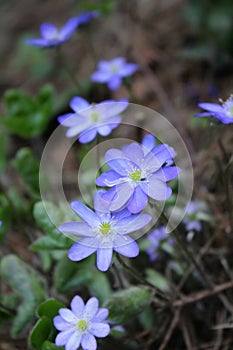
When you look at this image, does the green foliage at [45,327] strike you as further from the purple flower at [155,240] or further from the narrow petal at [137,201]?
the purple flower at [155,240]

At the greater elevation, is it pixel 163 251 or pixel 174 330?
pixel 163 251

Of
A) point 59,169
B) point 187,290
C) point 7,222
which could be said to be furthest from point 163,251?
point 59,169

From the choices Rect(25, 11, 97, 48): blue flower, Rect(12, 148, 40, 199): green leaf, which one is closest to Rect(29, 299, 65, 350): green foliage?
Rect(12, 148, 40, 199): green leaf

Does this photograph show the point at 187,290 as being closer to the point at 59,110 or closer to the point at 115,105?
the point at 115,105

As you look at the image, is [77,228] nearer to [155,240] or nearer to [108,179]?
[108,179]

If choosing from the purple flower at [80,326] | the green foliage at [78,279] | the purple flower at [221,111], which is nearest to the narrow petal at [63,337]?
the purple flower at [80,326]

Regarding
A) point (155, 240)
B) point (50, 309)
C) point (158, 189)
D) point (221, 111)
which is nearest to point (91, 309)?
point (50, 309)
